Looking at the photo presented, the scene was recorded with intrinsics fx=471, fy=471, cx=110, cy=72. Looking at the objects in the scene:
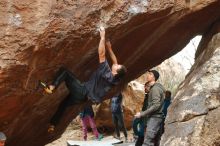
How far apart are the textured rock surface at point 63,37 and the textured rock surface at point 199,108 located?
978 millimetres

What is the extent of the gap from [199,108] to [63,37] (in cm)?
273

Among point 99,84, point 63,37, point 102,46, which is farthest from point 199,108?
point 63,37

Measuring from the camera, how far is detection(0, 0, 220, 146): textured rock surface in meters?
7.61

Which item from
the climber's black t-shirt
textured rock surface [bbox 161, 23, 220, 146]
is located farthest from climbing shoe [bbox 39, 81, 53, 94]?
textured rock surface [bbox 161, 23, 220, 146]

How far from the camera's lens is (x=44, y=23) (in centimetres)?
767

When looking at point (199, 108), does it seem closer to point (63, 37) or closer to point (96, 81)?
point (96, 81)

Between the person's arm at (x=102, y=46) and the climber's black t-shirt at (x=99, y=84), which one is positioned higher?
the person's arm at (x=102, y=46)

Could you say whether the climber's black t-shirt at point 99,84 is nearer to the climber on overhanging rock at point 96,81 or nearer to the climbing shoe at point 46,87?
the climber on overhanging rock at point 96,81

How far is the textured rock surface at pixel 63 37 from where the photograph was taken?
25.0 ft

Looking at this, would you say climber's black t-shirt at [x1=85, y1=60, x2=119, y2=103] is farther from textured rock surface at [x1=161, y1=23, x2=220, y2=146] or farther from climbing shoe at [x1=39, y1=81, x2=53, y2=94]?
textured rock surface at [x1=161, y1=23, x2=220, y2=146]

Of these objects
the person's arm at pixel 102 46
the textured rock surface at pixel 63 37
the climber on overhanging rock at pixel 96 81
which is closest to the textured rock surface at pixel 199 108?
the textured rock surface at pixel 63 37

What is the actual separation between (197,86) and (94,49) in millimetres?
2057

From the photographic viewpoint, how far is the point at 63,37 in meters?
7.87

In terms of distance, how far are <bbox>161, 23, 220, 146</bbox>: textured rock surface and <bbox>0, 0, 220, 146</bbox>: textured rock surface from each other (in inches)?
38.5
